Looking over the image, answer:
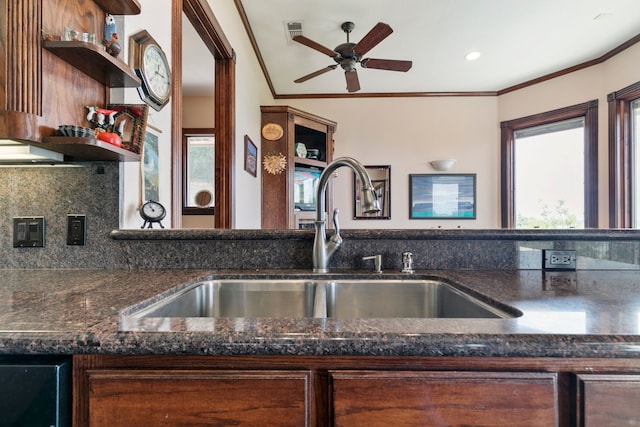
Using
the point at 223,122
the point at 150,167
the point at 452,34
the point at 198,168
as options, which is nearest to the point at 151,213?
the point at 150,167

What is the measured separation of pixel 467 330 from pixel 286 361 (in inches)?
11.8

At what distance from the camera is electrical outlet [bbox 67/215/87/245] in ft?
3.50

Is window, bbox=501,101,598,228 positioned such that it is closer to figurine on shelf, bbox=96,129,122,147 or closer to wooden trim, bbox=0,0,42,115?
figurine on shelf, bbox=96,129,122,147

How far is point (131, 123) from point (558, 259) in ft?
5.11

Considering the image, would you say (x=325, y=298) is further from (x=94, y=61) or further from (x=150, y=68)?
(x=150, y=68)

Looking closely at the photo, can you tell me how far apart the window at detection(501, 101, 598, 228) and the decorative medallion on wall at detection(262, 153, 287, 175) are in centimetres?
303

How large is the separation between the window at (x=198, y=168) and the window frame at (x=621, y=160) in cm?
444

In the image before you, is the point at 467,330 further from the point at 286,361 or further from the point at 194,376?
the point at 194,376


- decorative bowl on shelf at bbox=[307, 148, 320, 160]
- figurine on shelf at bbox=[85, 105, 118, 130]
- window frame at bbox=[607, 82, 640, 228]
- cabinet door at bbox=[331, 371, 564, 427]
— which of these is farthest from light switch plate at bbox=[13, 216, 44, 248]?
window frame at bbox=[607, 82, 640, 228]

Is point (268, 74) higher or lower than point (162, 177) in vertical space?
higher

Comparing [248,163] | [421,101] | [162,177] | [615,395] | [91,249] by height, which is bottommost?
[615,395]

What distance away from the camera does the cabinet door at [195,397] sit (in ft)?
1.62

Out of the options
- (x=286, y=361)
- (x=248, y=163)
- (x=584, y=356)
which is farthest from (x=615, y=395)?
(x=248, y=163)

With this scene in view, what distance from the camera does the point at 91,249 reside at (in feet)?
3.53
